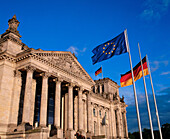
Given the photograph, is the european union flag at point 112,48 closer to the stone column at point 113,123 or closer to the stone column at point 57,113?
the stone column at point 57,113

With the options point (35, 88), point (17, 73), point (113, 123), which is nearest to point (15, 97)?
point (17, 73)

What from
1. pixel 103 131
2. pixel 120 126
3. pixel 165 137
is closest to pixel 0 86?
pixel 103 131

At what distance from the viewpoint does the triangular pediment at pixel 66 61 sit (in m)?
33.2

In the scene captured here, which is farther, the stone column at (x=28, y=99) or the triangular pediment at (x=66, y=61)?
the triangular pediment at (x=66, y=61)

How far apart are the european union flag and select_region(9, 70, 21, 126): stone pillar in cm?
1487

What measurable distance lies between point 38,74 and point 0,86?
6.69 meters

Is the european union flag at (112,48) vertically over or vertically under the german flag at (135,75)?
over

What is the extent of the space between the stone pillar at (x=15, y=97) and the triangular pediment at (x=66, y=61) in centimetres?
518

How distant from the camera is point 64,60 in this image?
3741 cm

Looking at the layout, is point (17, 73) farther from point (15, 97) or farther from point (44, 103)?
point (44, 103)

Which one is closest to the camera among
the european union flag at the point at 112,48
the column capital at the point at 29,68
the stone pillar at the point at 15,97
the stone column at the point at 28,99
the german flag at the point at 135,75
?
the european union flag at the point at 112,48

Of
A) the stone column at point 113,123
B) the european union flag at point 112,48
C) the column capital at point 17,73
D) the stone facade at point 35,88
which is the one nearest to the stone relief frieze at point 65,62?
the stone facade at point 35,88

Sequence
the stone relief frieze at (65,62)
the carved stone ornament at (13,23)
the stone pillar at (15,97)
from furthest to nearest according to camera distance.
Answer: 1. the carved stone ornament at (13,23)
2. the stone relief frieze at (65,62)
3. the stone pillar at (15,97)

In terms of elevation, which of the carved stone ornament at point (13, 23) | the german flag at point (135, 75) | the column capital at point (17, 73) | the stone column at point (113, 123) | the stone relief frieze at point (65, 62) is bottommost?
the stone column at point (113, 123)
